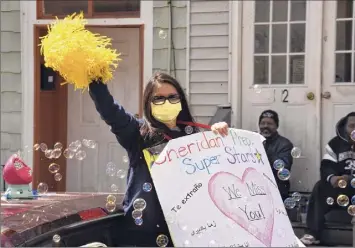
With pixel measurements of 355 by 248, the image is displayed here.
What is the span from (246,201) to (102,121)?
18.5 feet

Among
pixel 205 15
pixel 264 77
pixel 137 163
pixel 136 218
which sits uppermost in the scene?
pixel 205 15

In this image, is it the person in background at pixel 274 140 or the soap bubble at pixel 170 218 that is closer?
the soap bubble at pixel 170 218

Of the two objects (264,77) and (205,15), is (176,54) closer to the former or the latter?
(205,15)

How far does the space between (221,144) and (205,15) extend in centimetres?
421

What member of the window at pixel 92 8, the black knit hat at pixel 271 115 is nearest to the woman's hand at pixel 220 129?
the black knit hat at pixel 271 115

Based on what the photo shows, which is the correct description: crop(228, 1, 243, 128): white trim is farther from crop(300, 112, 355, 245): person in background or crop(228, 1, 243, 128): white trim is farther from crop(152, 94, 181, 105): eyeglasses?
crop(152, 94, 181, 105): eyeglasses

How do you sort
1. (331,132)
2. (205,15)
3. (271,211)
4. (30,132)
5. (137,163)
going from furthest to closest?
(30,132)
(205,15)
(331,132)
(137,163)
(271,211)

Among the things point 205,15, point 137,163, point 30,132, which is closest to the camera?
point 137,163

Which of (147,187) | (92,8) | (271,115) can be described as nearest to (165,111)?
(147,187)

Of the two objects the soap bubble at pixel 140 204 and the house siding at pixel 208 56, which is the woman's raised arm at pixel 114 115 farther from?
the house siding at pixel 208 56

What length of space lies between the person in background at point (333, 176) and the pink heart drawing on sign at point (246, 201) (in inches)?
101

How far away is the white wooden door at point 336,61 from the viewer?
6.63 metres

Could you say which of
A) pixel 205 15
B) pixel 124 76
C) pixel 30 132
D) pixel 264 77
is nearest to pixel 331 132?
pixel 264 77

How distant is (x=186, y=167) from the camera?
301cm
